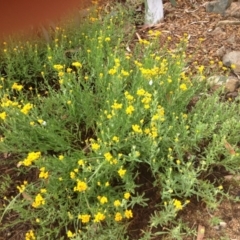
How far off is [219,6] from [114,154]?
2.15 meters

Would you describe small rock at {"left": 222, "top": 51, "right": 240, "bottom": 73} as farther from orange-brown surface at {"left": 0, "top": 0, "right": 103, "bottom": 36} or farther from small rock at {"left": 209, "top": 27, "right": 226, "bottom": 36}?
orange-brown surface at {"left": 0, "top": 0, "right": 103, "bottom": 36}

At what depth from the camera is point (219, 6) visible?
3627 millimetres

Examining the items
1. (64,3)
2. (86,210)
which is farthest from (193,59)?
(64,3)

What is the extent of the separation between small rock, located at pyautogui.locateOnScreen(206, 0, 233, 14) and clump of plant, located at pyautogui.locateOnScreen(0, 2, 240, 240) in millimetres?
1382

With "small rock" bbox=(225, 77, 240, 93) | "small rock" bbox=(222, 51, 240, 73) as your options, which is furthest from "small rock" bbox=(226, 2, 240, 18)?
"small rock" bbox=(225, 77, 240, 93)

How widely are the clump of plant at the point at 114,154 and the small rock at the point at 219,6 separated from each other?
1382mm

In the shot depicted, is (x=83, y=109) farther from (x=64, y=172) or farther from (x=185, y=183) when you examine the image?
(x=185, y=183)

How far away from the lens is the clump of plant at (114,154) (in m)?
1.91

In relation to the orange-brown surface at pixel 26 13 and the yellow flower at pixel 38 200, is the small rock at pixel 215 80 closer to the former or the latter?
the yellow flower at pixel 38 200

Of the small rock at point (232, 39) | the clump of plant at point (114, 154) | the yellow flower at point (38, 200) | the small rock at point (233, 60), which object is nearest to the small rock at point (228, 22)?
the small rock at point (232, 39)

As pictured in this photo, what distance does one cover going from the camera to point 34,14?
0.23 m

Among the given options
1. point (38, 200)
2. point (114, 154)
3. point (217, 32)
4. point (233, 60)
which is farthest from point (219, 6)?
point (38, 200)

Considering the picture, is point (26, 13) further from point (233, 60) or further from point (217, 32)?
point (217, 32)

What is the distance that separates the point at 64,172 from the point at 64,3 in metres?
1.82
